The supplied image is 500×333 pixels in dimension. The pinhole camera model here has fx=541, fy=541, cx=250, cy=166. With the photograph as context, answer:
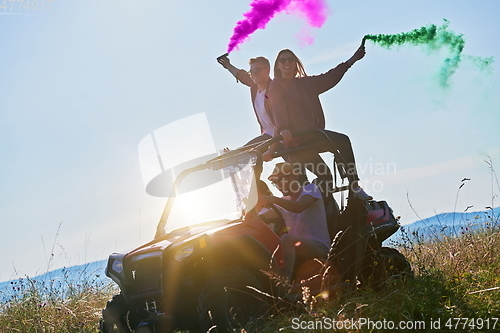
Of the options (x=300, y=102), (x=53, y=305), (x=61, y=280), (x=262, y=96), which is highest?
(x=262, y=96)

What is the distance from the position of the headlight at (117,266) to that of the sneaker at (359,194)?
2.55 meters

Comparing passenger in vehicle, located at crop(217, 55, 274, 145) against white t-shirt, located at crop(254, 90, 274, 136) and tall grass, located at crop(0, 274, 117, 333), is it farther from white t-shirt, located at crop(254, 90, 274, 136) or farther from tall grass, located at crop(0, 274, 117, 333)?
tall grass, located at crop(0, 274, 117, 333)

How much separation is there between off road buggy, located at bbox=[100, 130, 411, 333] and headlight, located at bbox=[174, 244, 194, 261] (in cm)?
1

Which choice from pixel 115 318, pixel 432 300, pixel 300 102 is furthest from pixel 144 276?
pixel 300 102

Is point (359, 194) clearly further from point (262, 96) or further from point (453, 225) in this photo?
point (453, 225)

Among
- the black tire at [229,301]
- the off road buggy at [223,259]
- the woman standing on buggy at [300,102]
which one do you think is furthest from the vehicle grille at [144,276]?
the woman standing on buggy at [300,102]

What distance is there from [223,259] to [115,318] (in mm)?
1311

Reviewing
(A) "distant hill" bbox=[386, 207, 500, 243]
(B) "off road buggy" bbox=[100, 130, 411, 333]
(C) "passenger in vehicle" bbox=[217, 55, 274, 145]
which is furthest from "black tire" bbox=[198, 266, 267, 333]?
(A) "distant hill" bbox=[386, 207, 500, 243]

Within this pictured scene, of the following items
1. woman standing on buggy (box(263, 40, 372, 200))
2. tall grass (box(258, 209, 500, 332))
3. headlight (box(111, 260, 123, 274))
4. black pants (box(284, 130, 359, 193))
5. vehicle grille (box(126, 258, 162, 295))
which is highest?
woman standing on buggy (box(263, 40, 372, 200))

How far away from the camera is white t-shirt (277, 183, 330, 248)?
555 cm

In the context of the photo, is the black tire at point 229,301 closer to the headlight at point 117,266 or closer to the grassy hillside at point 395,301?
the grassy hillside at point 395,301

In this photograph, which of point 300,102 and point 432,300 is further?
point 300,102

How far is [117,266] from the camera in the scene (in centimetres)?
561

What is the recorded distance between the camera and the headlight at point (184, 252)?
4754 mm
